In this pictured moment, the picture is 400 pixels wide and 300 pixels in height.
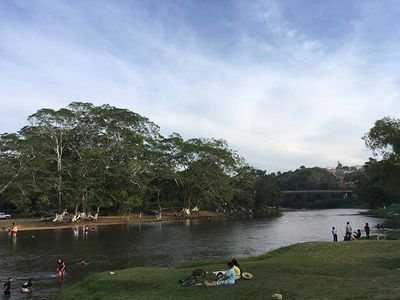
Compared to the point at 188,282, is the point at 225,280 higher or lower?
higher

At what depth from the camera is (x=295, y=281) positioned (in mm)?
17469

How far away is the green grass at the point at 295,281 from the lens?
15.4 metres

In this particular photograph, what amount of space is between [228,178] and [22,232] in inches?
2278

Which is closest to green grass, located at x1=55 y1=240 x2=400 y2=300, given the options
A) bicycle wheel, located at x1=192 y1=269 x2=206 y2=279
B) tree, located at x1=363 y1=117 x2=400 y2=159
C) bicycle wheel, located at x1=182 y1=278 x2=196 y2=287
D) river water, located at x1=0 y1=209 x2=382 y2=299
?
bicycle wheel, located at x1=182 y1=278 x2=196 y2=287

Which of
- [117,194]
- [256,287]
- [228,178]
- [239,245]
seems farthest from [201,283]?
[228,178]

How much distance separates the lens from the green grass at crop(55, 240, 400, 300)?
15.4 metres

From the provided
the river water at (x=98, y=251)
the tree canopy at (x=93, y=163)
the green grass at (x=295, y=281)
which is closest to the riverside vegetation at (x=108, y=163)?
the tree canopy at (x=93, y=163)

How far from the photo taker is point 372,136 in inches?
2719

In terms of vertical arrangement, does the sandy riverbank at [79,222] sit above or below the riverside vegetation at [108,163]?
below

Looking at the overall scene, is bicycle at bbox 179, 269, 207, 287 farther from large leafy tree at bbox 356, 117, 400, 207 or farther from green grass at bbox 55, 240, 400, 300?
large leafy tree at bbox 356, 117, 400, 207

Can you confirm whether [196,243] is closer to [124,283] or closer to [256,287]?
[124,283]

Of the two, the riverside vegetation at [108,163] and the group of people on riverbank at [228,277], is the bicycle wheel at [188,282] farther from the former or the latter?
the riverside vegetation at [108,163]

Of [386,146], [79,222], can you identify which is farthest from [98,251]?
[386,146]

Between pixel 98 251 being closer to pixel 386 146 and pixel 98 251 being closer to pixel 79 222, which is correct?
pixel 79 222
